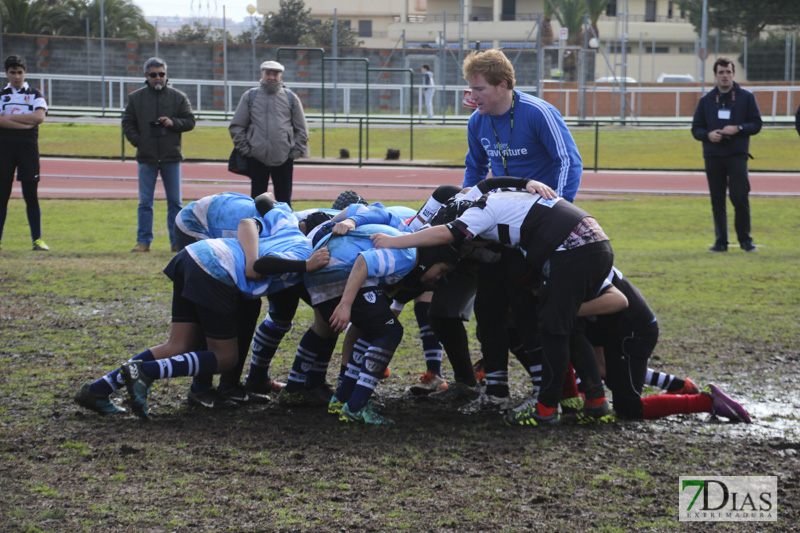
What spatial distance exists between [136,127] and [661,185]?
12867 millimetres

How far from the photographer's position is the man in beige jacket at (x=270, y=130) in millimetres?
10906

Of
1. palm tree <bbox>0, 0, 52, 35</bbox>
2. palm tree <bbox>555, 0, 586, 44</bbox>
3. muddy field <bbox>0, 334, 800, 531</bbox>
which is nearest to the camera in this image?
muddy field <bbox>0, 334, 800, 531</bbox>

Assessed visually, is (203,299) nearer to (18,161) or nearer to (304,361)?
(304,361)

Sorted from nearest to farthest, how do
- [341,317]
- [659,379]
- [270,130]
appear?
[341,317] → [659,379] → [270,130]

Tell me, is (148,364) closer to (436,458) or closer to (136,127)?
A: (436,458)

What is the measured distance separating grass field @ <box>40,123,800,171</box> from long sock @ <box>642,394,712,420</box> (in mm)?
19113

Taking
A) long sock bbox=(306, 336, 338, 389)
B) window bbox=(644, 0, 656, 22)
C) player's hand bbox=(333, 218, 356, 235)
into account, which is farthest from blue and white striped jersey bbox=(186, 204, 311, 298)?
window bbox=(644, 0, 656, 22)

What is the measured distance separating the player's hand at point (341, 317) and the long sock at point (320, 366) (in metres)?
0.68

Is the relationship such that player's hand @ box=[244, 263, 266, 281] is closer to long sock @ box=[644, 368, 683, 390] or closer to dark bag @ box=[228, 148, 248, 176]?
long sock @ box=[644, 368, 683, 390]

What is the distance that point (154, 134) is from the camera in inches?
427

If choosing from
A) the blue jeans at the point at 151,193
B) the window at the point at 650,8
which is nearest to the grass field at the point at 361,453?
the blue jeans at the point at 151,193

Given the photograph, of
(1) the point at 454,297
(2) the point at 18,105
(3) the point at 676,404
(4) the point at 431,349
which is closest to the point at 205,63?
(2) the point at 18,105

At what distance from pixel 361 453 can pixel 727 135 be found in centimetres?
763

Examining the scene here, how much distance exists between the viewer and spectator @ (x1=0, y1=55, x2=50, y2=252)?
10695mm
